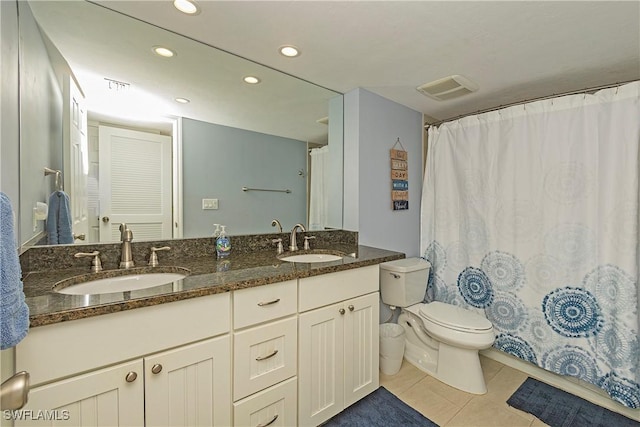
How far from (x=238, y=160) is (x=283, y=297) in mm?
959

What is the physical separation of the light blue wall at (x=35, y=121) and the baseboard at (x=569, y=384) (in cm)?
300

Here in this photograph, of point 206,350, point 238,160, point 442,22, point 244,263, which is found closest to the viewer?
point 206,350

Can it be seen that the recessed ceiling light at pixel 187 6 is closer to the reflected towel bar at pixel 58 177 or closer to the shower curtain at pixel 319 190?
the reflected towel bar at pixel 58 177

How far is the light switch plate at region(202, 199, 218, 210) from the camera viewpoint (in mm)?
1644

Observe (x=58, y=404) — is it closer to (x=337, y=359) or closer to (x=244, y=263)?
(x=244, y=263)

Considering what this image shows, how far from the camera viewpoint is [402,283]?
208 centimetres

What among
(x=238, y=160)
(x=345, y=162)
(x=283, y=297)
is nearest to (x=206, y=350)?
(x=283, y=297)

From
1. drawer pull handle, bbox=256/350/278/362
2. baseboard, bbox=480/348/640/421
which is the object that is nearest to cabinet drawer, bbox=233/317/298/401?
drawer pull handle, bbox=256/350/278/362

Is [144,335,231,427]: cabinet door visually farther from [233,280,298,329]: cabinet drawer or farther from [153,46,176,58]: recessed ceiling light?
[153,46,176,58]: recessed ceiling light

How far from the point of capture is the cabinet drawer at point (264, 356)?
3.78 ft

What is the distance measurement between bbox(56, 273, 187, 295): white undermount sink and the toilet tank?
1.47 metres

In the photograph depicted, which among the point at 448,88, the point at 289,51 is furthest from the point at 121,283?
the point at 448,88

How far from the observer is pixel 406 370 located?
6.72 ft

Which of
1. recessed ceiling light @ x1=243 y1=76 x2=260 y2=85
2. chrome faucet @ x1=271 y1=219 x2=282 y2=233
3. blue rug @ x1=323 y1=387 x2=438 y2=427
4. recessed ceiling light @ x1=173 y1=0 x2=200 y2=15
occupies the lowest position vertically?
blue rug @ x1=323 y1=387 x2=438 y2=427
